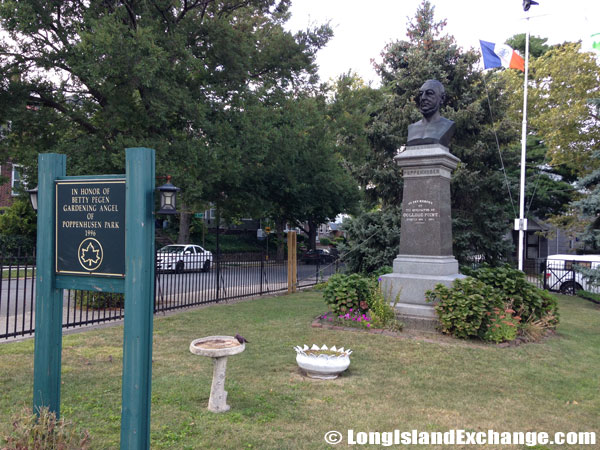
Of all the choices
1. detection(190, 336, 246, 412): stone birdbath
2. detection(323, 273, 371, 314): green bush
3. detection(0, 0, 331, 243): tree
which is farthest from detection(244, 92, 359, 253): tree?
detection(190, 336, 246, 412): stone birdbath

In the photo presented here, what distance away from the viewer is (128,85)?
10.7 metres

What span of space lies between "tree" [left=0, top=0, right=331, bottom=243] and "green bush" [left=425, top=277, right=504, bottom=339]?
627 cm

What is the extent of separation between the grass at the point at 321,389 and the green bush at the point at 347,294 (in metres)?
0.76

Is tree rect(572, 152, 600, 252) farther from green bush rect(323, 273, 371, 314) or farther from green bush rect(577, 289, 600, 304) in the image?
green bush rect(323, 273, 371, 314)

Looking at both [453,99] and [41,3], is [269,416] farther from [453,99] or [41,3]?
[453,99]

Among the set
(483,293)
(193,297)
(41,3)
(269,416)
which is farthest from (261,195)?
(269,416)

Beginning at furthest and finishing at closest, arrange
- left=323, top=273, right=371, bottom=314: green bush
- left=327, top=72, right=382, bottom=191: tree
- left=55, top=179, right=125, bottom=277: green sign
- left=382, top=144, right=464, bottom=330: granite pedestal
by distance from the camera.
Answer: left=327, top=72, right=382, bottom=191: tree, left=382, top=144, right=464, bottom=330: granite pedestal, left=323, top=273, right=371, bottom=314: green bush, left=55, top=179, right=125, bottom=277: green sign

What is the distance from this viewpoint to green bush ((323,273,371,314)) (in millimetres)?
9508

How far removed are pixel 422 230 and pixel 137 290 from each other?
7.69 meters

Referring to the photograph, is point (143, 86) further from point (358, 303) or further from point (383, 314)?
point (383, 314)

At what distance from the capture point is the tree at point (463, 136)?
17.0 m

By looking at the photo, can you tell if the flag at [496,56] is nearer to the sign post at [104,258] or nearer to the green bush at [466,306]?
the green bush at [466,306]

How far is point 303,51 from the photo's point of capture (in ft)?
47.1

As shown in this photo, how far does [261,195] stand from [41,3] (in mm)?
10757
